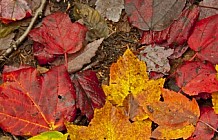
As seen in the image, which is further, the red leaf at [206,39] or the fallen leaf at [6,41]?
the fallen leaf at [6,41]

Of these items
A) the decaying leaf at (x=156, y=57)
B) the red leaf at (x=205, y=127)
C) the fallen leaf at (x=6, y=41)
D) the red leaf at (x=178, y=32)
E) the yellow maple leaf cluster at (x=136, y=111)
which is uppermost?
the red leaf at (x=178, y=32)

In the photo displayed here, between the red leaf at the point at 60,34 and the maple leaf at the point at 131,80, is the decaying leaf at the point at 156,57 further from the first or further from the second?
the red leaf at the point at 60,34

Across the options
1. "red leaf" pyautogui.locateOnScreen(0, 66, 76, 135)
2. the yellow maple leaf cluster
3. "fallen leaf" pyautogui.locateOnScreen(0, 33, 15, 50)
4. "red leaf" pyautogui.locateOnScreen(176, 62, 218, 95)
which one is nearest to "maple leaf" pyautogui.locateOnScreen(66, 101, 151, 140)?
the yellow maple leaf cluster

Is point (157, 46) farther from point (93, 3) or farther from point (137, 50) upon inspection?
point (93, 3)

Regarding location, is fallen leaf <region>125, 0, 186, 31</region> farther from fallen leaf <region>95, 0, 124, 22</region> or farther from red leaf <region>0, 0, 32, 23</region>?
red leaf <region>0, 0, 32, 23</region>

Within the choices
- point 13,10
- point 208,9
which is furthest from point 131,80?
point 13,10

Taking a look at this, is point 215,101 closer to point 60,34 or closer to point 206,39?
point 206,39

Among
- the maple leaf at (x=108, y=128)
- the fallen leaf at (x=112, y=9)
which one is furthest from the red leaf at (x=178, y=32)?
the maple leaf at (x=108, y=128)
